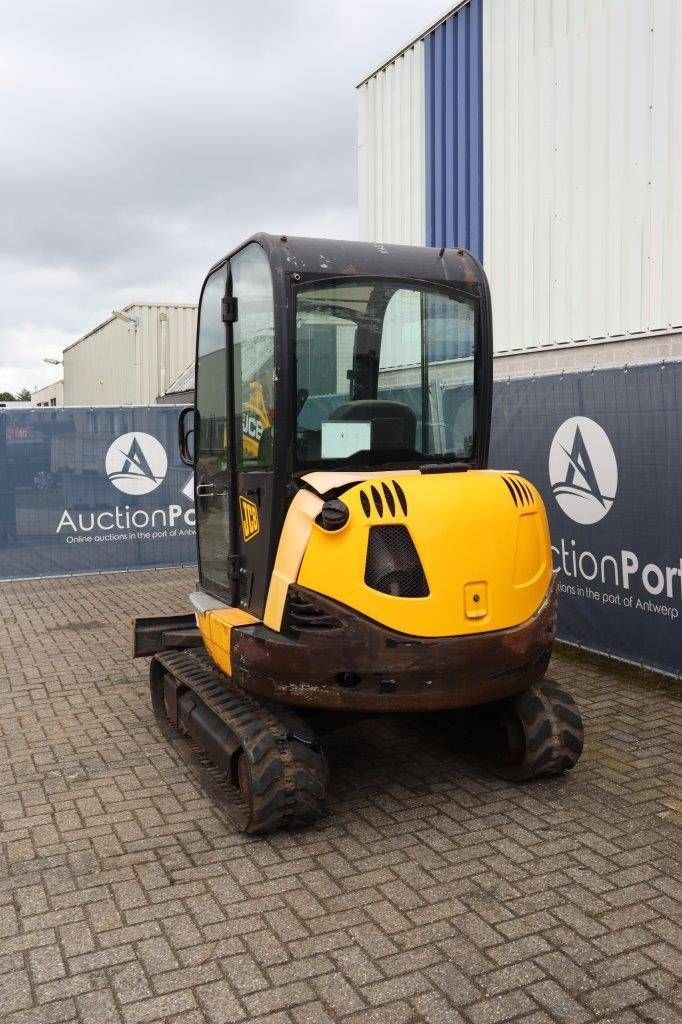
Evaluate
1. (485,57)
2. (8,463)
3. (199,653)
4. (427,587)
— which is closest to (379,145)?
(485,57)

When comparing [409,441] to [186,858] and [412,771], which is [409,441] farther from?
[186,858]

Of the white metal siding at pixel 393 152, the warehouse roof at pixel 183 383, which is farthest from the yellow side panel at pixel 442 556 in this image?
the warehouse roof at pixel 183 383

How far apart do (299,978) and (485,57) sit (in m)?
10.5

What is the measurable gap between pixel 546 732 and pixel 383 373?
203 cm

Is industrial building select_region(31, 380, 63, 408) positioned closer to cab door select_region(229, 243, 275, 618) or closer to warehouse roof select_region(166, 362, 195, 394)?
warehouse roof select_region(166, 362, 195, 394)

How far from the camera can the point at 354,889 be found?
3.88 metres

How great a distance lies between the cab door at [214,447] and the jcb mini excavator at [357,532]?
0.09ft

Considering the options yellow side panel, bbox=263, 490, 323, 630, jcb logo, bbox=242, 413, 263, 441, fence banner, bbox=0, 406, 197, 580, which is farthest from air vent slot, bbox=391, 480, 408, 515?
fence banner, bbox=0, 406, 197, 580

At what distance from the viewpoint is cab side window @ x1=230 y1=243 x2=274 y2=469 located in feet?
14.8

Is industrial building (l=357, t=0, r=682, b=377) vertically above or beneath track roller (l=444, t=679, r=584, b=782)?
above

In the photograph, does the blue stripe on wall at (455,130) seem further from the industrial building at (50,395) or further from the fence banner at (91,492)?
the industrial building at (50,395)

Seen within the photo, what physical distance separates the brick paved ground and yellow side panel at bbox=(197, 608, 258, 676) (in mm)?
754

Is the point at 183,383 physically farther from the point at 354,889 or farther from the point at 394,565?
the point at 354,889

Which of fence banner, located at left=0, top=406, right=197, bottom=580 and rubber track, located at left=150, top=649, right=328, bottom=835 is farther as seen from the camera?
fence banner, located at left=0, top=406, right=197, bottom=580
